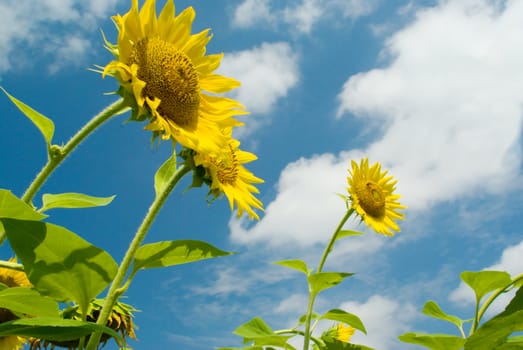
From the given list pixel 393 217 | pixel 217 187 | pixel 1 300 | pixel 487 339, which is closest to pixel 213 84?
pixel 217 187

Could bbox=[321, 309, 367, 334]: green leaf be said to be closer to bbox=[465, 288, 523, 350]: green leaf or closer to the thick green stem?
bbox=[465, 288, 523, 350]: green leaf

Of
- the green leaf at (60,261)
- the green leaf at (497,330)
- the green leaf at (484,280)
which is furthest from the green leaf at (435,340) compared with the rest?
the green leaf at (60,261)

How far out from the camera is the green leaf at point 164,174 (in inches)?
76.3

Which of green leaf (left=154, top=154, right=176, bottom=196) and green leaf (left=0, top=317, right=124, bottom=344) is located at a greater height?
green leaf (left=154, top=154, right=176, bottom=196)

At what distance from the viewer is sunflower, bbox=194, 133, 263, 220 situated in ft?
6.34

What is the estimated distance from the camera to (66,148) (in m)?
1.63

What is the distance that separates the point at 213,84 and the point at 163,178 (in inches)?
15.2

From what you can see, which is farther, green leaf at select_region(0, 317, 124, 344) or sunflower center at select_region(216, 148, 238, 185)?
sunflower center at select_region(216, 148, 238, 185)

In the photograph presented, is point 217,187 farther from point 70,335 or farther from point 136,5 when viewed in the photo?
point 70,335

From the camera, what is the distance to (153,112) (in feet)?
5.21

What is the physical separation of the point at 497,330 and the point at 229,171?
114 centimetres

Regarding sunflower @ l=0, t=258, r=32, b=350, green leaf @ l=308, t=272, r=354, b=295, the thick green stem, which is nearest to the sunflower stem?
green leaf @ l=308, t=272, r=354, b=295

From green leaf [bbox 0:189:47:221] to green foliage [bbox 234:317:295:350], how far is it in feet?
5.26

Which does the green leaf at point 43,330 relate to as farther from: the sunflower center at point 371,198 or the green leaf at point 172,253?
the sunflower center at point 371,198
